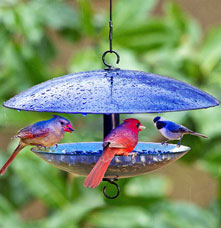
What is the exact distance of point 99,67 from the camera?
4801 mm

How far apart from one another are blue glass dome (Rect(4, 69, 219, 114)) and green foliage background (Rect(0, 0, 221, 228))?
1894mm

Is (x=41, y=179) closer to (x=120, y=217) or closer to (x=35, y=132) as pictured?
(x=120, y=217)

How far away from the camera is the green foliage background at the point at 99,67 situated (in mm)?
4398

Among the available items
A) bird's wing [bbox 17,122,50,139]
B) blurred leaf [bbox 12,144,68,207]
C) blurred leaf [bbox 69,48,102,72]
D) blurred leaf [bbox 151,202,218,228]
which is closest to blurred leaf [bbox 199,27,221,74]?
blurred leaf [bbox 69,48,102,72]

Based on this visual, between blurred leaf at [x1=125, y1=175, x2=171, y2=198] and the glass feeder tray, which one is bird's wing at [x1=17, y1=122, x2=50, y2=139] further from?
blurred leaf at [x1=125, y1=175, x2=171, y2=198]

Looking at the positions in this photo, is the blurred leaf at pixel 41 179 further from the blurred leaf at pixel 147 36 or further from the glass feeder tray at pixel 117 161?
the glass feeder tray at pixel 117 161

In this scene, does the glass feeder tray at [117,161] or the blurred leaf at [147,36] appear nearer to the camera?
the glass feeder tray at [117,161]

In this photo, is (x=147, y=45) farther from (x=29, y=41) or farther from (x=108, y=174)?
(x=108, y=174)

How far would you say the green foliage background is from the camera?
440 cm

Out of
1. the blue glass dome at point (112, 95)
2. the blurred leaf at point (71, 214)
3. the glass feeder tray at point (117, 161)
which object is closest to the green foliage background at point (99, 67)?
the blurred leaf at point (71, 214)

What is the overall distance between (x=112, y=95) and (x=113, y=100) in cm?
4

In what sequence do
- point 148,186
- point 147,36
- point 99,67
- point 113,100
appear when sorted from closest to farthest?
point 113,100 → point 99,67 → point 147,36 → point 148,186

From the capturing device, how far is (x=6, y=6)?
5117mm

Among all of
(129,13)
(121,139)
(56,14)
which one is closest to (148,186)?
(129,13)
